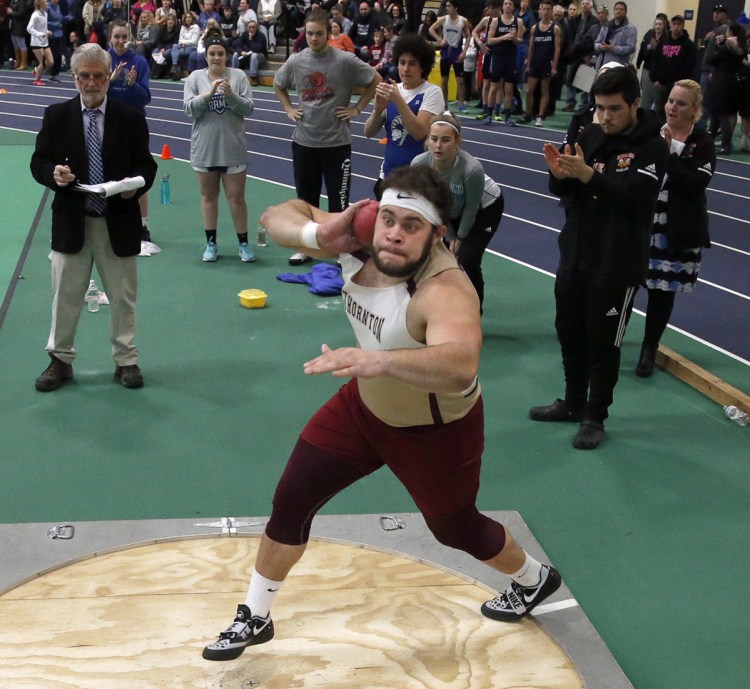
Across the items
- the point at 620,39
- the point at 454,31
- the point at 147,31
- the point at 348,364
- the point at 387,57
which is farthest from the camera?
the point at 147,31

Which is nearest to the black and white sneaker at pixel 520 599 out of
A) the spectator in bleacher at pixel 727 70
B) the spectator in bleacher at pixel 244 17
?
the spectator in bleacher at pixel 727 70

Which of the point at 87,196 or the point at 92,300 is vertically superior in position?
the point at 87,196

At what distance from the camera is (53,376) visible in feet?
20.5

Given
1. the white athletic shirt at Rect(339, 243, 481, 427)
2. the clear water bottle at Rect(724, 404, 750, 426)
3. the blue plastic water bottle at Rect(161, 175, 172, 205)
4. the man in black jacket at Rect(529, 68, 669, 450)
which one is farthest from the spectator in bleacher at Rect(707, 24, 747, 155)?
the white athletic shirt at Rect(339, 243, 481, 427)

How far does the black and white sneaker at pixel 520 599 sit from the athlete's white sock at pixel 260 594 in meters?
0.95

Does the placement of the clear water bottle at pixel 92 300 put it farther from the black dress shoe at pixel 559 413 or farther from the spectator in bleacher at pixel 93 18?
the spectator in bleacher at pixel 93 18

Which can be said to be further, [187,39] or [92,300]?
[187,39]

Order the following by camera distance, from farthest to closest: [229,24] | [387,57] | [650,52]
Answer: [229,24]
[387,57]
[650,52]

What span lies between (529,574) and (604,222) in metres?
2.21

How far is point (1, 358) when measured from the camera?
6.70 meters

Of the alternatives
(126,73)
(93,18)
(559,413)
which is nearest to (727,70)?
(126,73)

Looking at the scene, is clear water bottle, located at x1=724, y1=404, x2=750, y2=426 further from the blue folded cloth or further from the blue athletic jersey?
the blue folded cloth

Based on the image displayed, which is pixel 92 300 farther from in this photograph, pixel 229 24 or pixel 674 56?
pixel 229 24

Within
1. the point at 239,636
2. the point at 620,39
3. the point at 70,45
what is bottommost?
the point at 239,636
